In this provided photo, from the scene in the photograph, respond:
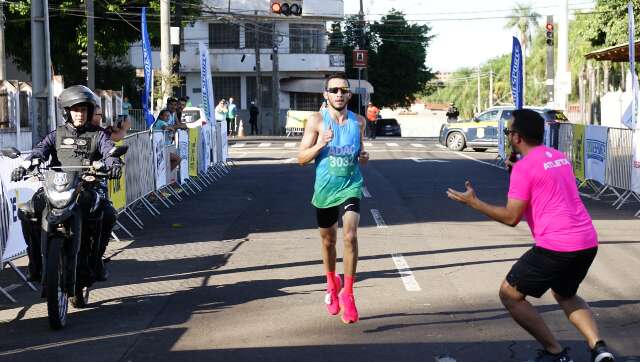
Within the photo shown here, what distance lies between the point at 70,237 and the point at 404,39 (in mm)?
68785

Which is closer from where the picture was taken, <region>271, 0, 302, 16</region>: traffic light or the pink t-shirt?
the pink t-shirt

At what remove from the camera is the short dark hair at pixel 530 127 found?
6.17m

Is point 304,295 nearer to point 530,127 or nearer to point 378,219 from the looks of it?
point 530,127

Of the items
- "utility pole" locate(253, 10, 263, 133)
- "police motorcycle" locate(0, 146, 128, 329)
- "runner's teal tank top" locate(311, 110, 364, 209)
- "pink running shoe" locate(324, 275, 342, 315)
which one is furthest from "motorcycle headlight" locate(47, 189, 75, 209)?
"utility pole" locate(253, 10, 263, 133)

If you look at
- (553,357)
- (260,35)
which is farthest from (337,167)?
(260,35)

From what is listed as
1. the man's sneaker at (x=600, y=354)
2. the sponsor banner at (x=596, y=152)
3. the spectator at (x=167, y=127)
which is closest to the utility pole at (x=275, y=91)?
the spectator at (x=167, y=127)

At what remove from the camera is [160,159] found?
57.2 feet

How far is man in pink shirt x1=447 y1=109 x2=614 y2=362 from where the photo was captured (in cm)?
603

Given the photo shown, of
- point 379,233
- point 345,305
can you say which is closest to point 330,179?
point 345,305

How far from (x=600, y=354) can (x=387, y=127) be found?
56455 millimetres

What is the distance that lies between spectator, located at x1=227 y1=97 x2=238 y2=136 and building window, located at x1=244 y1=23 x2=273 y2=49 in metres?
8.81

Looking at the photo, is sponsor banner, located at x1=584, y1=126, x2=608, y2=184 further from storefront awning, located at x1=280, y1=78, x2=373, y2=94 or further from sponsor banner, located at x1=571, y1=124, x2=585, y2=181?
storefront awning, located at x1=280, y1=78, x2=373, y2=94

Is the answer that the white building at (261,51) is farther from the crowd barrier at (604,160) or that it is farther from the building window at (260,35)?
the crowd barrier at (604,160)

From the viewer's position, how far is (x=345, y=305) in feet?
26.1
